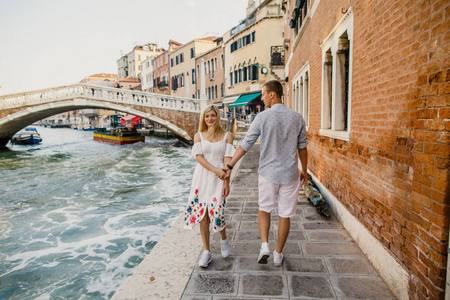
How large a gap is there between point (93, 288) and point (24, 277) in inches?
49.8

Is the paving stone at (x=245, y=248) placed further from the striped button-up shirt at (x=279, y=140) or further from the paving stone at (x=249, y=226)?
the striped button-up shirt at (x=279, y=140)

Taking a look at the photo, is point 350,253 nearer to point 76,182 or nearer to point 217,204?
point 217,204

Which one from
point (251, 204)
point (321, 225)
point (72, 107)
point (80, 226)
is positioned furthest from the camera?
point (72, 107)

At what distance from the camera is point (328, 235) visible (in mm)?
3375

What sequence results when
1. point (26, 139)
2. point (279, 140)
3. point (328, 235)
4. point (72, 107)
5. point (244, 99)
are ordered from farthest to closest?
point (26, 139)
point (244, 99)
point (72, 107)
point (328, 235)
point (279, 140)

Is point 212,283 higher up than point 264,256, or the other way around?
point 264,256

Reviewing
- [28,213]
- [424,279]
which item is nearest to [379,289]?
[424,279]

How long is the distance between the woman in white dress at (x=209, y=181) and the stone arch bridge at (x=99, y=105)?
1941 cm

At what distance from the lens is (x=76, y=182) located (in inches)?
451

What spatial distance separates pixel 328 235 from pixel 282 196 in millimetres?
1131

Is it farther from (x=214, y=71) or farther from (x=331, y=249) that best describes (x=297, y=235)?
(x=214, y=71)

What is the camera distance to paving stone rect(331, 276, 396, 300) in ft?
7.21

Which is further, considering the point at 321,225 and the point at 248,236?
the point at 321,225

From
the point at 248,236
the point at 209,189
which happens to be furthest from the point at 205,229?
the point at 248,236
